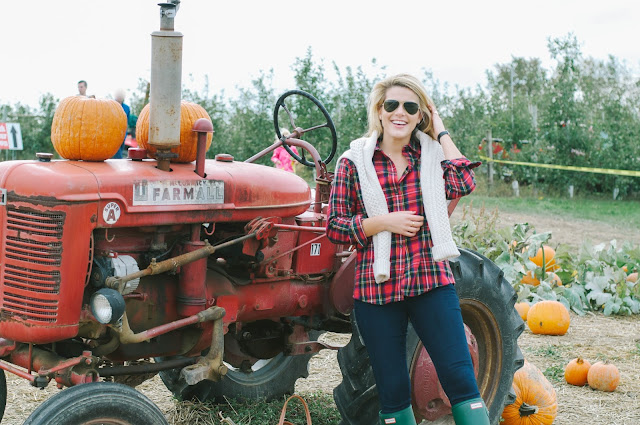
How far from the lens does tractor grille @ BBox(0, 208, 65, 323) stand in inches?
114

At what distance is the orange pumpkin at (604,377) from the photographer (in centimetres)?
493

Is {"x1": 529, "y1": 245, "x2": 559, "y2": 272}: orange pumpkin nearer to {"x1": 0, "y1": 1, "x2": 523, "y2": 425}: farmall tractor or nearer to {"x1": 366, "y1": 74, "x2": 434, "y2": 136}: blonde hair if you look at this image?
{"x1": 0, "y1": 1, "x2": 523, "y2": 425}: farmall tractor

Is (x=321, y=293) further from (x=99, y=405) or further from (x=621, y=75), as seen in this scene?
(x=621, y=75)

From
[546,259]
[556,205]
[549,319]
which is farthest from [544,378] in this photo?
[556,205]

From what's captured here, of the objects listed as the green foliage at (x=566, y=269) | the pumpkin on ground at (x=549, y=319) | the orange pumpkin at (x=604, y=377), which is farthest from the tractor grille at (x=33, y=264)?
the green foliage at (x=566, y=269)

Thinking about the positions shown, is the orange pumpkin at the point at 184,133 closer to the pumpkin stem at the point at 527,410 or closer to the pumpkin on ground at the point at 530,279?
the pumpkin stem at the point at 527,410

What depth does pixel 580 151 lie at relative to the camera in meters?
17.7

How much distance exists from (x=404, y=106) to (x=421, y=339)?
0.90 metres

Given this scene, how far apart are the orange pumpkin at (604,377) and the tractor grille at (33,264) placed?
345 cm

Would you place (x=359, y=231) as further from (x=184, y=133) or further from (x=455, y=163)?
(x=184, y=133)

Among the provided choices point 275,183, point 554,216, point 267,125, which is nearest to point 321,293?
point 275,183

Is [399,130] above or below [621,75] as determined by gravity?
below

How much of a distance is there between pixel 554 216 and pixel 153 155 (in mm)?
11529

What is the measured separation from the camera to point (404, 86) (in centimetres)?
308
